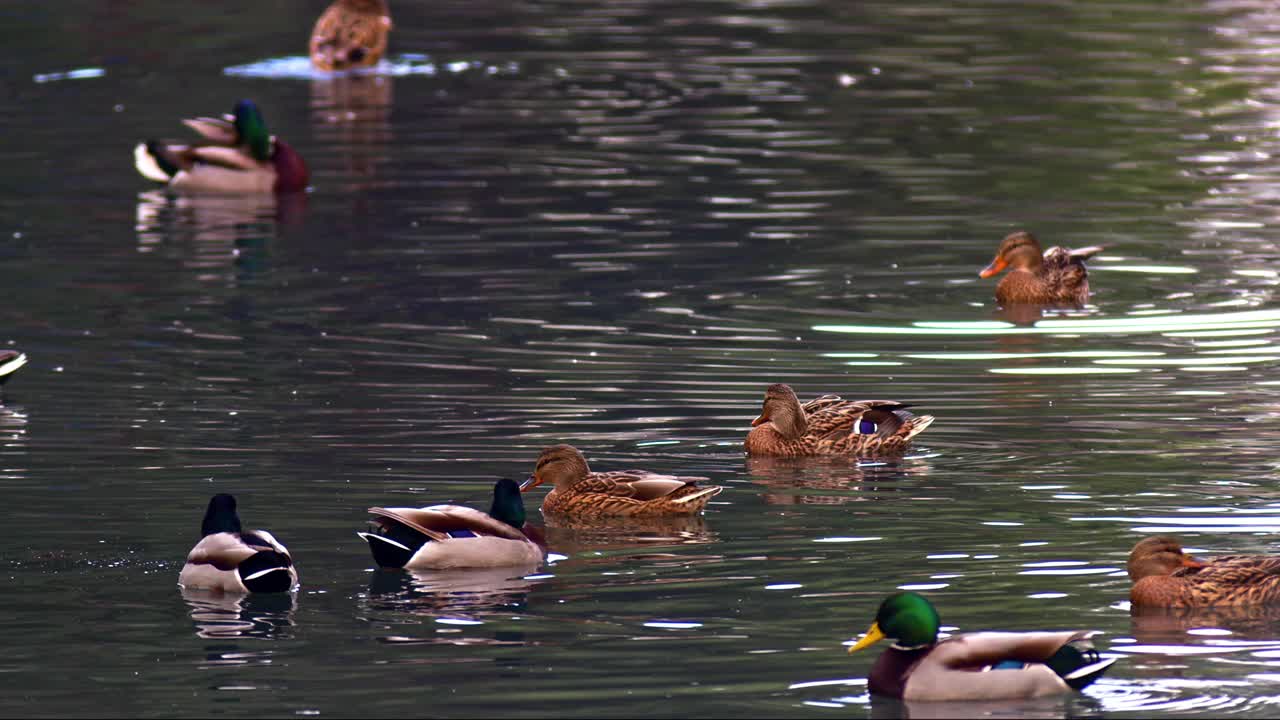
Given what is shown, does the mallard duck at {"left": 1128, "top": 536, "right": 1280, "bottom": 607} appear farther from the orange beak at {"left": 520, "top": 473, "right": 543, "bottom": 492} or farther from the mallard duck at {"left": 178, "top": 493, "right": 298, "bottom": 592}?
the mallard duck at {"left": 178, "top": 493, "right": 298, "bottom": 592}

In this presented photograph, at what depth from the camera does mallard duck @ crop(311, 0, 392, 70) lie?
135 ft

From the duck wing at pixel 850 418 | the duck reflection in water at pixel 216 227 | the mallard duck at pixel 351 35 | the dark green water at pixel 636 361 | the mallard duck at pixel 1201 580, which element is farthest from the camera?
the mallard duck at pixel 351 35

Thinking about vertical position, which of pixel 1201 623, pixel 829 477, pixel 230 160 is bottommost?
→ pixel 829 477

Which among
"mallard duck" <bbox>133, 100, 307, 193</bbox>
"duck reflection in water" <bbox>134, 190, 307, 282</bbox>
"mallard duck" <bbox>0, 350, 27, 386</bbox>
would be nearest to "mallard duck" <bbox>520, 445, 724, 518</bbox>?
"mallard duck" <bbox>0, 350, 27, 386</bbox>

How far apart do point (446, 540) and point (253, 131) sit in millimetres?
17719

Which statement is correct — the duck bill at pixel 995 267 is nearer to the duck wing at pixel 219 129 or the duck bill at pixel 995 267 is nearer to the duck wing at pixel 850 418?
the duck wing at pixel 850 418

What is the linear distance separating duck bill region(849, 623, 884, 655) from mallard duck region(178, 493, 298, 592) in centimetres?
309

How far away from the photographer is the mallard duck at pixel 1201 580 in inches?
→ 479

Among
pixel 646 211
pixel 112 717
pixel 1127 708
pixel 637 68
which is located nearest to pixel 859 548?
pixel 1127 708

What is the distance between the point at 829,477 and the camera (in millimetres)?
16031

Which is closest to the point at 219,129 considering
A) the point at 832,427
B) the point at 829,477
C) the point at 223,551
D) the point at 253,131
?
the point at 253,131

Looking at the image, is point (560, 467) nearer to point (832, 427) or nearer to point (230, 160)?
point (832, 427)

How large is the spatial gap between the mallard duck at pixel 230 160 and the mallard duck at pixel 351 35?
947 cm

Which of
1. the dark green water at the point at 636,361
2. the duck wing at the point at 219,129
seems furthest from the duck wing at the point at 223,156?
the dark green water at the point at 636,361
